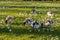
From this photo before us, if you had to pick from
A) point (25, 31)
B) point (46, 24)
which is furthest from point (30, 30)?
point (46, 24)

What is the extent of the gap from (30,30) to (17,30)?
0.73 meters

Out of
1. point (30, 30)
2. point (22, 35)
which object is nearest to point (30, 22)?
point (30, 30)

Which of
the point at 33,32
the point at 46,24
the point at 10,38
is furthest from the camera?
the point at 46,24

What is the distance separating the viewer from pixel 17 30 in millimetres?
14078

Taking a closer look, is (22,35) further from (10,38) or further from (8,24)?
(8,24)

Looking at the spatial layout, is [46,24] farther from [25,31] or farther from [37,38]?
[37,38]

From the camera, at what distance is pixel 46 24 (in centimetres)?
1466

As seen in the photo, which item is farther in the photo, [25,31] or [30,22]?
[30,22]

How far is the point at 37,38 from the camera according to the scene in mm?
12391

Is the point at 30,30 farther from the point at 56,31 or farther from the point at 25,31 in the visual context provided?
the point at 56,31

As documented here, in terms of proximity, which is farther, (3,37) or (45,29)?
(45,29)

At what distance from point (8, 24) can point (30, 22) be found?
1.52 m

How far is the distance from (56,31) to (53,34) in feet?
2.83

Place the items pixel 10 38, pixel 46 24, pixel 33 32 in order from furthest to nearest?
1. pixel 46 24
2. pixel 33 32
3. pixel 10 38
